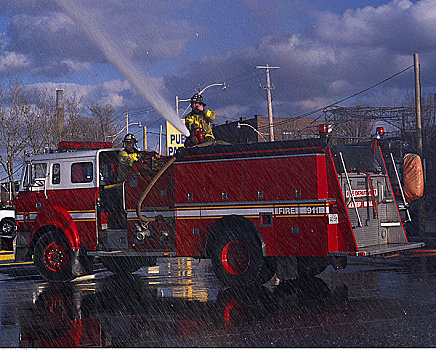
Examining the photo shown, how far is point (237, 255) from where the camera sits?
464 inches

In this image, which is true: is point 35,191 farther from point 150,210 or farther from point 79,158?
point 150,210

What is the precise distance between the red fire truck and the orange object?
2.50ft

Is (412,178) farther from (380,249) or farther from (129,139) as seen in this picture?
(129,139)

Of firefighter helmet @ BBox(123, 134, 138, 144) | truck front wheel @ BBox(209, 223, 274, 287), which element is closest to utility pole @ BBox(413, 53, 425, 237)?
firefighter helmet @ BBox(123, 134, 138, 144)

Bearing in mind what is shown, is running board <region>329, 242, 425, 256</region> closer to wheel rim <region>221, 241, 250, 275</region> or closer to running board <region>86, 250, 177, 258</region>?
wheel rim <region>221, 241, 250, 275</region>

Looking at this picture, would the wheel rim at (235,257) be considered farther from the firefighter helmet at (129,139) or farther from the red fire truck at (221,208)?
the firefighter helmet at (129,139)

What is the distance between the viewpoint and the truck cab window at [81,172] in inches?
530

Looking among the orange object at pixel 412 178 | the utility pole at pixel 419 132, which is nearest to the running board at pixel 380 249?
the orange object at pixel 412 178

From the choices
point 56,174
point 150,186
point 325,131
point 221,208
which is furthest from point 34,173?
point 325,131

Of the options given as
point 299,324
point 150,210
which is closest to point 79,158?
point 150,210

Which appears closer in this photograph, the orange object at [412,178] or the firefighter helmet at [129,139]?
the orange object at [412,178]

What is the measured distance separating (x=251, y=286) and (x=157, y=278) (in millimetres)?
2944

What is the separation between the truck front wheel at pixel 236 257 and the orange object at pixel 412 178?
11.7 ft

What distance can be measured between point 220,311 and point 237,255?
239cm
